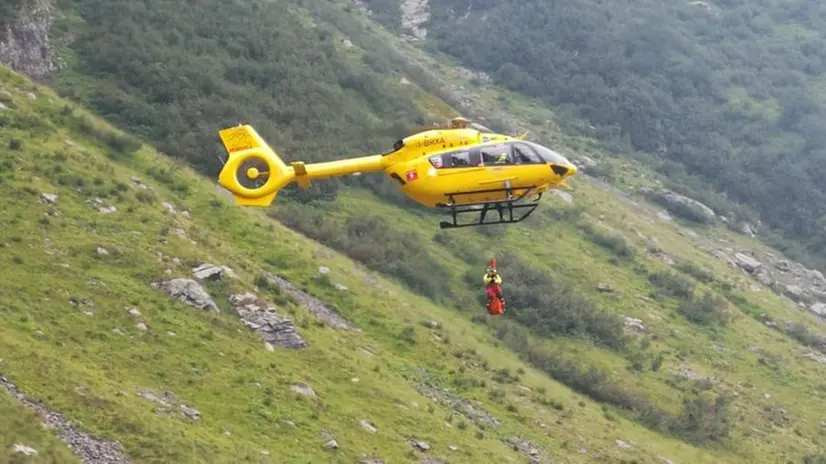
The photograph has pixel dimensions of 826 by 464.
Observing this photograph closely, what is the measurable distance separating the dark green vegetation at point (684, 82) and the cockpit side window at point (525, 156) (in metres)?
60.8

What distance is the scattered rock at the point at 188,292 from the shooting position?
37031 mm

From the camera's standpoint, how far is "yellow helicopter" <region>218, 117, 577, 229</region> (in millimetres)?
30516

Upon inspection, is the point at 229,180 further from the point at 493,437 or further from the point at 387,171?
the point at 493,437

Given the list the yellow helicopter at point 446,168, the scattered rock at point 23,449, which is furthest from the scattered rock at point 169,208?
the scattered rock at point 23,449

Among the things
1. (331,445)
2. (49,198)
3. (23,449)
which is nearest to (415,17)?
(49,198)

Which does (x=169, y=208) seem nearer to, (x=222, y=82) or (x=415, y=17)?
(x=222, y=82)

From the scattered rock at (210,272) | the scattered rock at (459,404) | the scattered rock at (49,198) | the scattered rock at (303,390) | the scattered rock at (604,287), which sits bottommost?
the scattered rock at (459,404)

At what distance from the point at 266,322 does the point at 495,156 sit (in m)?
12.2

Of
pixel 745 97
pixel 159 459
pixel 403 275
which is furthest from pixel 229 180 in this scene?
pixel 745 97

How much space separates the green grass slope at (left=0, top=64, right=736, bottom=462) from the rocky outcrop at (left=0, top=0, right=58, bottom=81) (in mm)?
4356

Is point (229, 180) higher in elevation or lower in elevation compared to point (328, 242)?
higher

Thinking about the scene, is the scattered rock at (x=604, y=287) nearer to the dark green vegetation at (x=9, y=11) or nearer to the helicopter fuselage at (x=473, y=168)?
the helicopter fuselage at (x=473, y=168)

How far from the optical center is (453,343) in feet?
146

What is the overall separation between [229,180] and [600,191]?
50.1m
